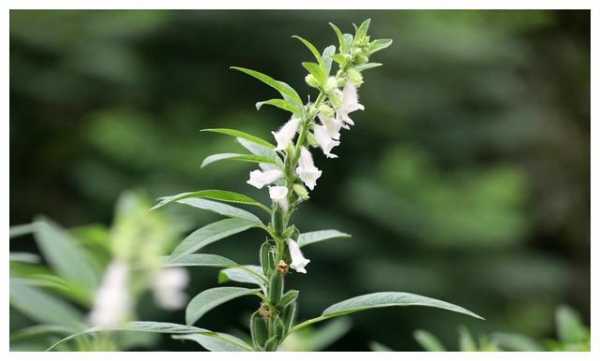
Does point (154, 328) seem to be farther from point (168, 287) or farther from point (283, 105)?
point (168, 287)

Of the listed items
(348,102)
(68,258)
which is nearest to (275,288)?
(348,102)

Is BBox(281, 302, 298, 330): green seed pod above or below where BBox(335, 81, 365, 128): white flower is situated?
below

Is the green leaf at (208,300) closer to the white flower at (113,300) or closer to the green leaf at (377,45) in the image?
the green leaf at (377,45)

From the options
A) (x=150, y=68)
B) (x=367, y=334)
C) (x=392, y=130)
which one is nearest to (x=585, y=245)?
(x=392, y=130)

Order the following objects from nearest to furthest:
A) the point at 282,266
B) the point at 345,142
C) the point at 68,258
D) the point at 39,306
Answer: the point at 282,266 < the point at 39,306 < the point at 68,258 < the point at 345,142

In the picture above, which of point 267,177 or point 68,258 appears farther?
point 68,258

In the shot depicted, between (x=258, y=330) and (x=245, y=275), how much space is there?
0.28ft

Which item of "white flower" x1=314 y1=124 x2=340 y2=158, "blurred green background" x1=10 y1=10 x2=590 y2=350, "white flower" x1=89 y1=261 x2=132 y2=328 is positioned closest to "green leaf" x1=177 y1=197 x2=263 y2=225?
"white flower" x1=314 y1=124 x2=340 y2=158

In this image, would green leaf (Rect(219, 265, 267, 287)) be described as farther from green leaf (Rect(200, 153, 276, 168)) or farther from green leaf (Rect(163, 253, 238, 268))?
green leaf (Rect(200, 153, 276, 168))

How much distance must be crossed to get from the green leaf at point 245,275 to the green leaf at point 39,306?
0.49m

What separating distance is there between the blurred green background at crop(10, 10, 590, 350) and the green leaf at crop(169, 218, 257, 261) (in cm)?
331

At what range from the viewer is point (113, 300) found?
1407 millimetres

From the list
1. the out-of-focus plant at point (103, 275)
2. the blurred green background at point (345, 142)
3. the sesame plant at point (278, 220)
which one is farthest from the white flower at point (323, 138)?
the blurred green background at point (345, 142)

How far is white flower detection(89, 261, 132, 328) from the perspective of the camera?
1.38 m
